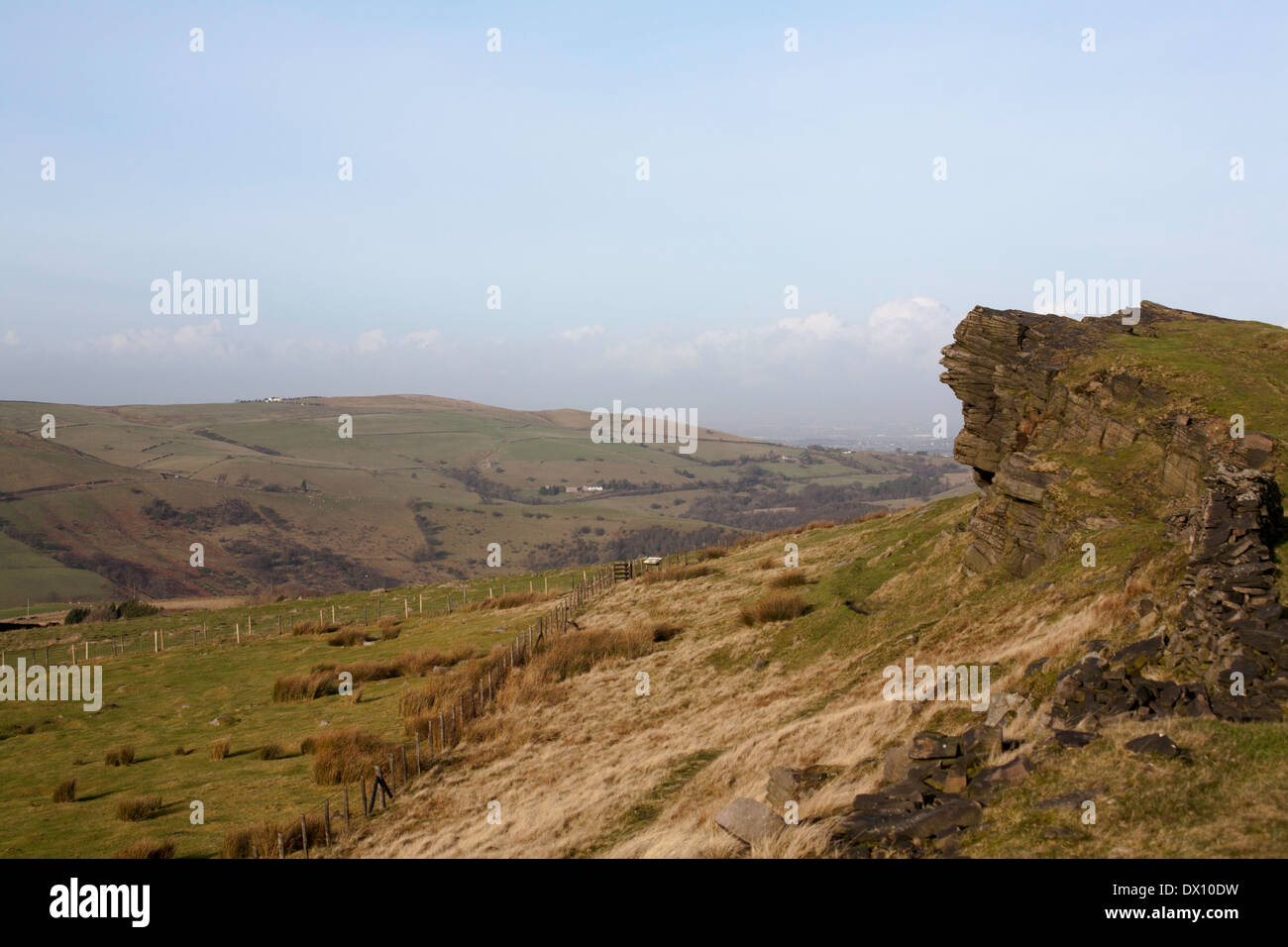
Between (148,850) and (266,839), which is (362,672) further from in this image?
(148,850)

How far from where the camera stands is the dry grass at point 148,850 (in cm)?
1694

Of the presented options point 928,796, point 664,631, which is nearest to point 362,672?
point 664,631

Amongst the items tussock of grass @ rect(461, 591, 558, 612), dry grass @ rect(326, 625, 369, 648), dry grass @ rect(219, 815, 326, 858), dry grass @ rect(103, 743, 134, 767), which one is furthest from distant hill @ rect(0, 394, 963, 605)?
dry grass @ rect(219, 815, 326, 858)

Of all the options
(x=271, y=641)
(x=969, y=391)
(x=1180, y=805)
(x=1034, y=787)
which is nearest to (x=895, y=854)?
(x=1034, y=787)

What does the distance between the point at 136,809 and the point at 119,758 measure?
6062mm

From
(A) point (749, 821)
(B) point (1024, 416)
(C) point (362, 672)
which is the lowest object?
(C) point (362, 672)

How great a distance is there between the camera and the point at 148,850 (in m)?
17.0

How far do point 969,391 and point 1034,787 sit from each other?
20.0 meters

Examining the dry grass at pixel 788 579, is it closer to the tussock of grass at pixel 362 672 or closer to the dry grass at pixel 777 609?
the dry grass at pixel 777 609

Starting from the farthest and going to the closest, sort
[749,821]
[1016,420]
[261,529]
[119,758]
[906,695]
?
[261,529], [1016,420], [119,758], [906,695], [749,821]

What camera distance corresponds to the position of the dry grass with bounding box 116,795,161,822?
2027 cm

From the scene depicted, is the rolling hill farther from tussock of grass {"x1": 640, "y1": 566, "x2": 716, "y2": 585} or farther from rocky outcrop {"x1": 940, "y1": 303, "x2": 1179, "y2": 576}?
tussock of grass {"x1": 640, "y1": 566, "x2": 716, "y2": 585}

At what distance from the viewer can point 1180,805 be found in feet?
29.2

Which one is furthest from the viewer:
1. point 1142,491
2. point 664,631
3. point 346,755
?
point 664,631
